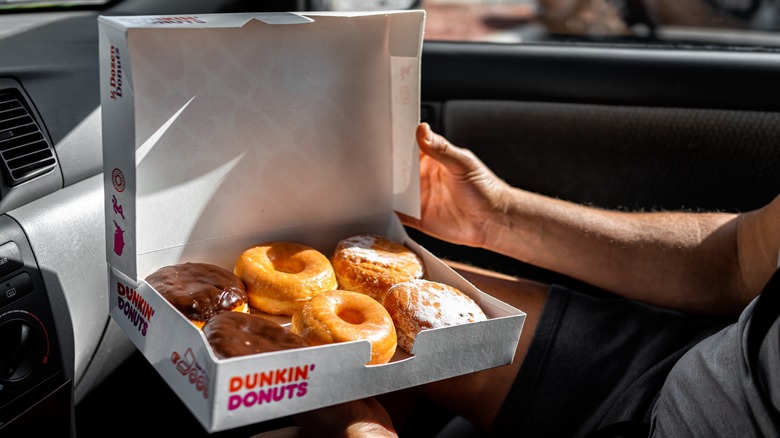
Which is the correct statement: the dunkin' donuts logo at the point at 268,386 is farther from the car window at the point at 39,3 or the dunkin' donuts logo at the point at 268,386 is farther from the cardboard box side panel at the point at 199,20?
the car window at the point at 39,3

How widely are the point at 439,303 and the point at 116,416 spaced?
65cm

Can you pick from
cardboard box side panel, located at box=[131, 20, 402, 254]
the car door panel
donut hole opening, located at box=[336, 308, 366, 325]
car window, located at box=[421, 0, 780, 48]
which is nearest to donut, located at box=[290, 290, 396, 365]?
donut hole opening, located at box=[336, 308, 366, 325]

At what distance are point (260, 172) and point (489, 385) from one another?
55 centimetres

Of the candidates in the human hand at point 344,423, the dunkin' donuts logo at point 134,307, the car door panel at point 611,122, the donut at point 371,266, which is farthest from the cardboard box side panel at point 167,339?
the car door panel at point 611,122

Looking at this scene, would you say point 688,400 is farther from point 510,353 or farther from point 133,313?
point 133,313

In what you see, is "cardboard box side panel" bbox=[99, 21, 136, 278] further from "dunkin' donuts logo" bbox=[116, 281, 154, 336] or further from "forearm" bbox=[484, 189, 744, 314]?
"forearm" bbox=[484, 189, 744, 314]

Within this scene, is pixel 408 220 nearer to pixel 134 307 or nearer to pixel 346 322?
pixel 346 322

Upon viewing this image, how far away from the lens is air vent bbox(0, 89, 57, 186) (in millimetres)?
1062

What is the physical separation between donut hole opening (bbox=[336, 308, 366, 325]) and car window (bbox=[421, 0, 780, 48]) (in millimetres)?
1023

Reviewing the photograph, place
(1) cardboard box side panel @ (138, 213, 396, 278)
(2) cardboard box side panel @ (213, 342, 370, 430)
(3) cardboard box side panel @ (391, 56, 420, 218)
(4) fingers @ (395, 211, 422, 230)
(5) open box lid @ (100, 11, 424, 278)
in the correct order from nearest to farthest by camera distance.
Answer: (2) cardboard box side panel @ (213, 342, 370, 430) < (5) open box lid @ (100, 11, 424, 278) < (1) cardboard box side panel @ (138, 213, 396, 278) < (3) cardboard box side panel @ (391, 56, 420, 218) < (4) fingers @ (395, 211, 422, 230)

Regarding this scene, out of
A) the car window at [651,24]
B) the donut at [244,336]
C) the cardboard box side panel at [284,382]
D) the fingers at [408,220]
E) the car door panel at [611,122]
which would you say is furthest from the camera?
the car window at [651,24]

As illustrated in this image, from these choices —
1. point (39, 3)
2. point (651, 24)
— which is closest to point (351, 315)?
point (39, 3)

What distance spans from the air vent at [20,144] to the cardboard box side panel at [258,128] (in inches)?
7.5

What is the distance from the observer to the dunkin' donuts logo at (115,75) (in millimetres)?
945
